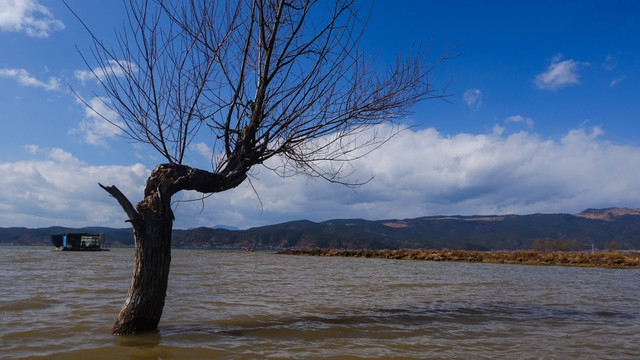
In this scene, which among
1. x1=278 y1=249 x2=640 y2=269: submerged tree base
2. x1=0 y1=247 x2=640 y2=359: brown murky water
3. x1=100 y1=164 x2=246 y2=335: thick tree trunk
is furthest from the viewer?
x1=278 y1=249 x2=640 y2=269: submerged tree base

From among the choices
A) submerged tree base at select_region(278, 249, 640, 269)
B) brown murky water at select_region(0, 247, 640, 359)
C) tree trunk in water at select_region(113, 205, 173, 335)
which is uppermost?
tree trunk in water at select_region(113, 205, 173, 335)

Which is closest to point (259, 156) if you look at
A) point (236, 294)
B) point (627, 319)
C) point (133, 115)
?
point (133, 115)

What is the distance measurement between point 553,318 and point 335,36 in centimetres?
589

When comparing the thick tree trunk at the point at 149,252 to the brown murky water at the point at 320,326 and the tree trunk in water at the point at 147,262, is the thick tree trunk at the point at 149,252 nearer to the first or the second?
the tree trunk in water at the point at 147,262

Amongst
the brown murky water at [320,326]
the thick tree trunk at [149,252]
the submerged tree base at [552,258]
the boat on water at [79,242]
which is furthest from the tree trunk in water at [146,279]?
the boat on water at [79,242]

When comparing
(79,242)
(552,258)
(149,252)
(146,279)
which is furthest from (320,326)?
(79,242)

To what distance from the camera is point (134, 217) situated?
459 cm

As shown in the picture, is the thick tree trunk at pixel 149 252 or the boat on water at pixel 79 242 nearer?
the thick tree trunk at pixel 149 252

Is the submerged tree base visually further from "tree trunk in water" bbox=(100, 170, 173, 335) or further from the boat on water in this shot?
the boat on water

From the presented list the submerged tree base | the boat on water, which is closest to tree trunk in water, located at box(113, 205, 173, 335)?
the submerged tree base

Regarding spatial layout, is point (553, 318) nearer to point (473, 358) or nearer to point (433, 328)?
point (433, 328)

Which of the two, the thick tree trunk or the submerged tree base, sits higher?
the thick tree trunk

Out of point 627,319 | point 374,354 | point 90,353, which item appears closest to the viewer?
point 90,353

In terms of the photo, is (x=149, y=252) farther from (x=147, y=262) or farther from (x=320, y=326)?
(x=320, y=326)
